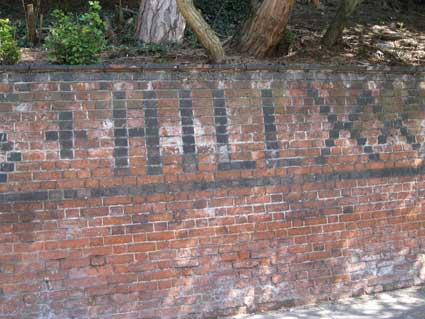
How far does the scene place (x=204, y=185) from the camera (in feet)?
16.0

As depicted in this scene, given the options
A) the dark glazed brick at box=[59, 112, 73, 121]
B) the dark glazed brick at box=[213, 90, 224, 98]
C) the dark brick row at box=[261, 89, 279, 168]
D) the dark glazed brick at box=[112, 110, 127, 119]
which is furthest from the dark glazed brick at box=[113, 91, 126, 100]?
the dark brick row at box=[261, 89, 279, 168]

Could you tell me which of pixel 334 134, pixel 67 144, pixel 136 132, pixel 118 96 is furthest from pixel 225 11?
pixel 67 144

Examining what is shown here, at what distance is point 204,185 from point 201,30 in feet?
5.48

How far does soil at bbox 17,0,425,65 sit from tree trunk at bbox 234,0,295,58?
173 millimetres

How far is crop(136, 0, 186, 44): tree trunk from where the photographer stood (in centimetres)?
652

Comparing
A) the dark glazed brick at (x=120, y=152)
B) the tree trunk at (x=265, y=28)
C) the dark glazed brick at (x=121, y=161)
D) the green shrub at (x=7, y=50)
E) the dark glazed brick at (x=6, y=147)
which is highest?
the tree trunk at (x=265, y=28)

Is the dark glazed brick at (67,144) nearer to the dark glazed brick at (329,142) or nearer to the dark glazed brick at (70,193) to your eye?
the dark glazed brick at (70,193)

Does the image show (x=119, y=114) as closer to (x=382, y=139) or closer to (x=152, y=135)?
(x=152, y=135)

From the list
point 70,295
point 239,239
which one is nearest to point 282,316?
point 239,239

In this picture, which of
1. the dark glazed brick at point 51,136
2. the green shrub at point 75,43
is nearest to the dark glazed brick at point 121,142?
the dark glazed brick at point 51,136

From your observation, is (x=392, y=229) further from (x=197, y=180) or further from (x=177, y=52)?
(x=177, y=52)

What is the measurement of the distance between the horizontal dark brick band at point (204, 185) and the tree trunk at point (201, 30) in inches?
A: 53.8

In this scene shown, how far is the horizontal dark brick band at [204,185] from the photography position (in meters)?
4.47

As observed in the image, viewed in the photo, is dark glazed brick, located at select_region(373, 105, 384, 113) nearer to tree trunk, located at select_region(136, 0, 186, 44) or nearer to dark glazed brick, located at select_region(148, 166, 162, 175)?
dark glazed brick, located at select_region(148, 166, 162, 175)
